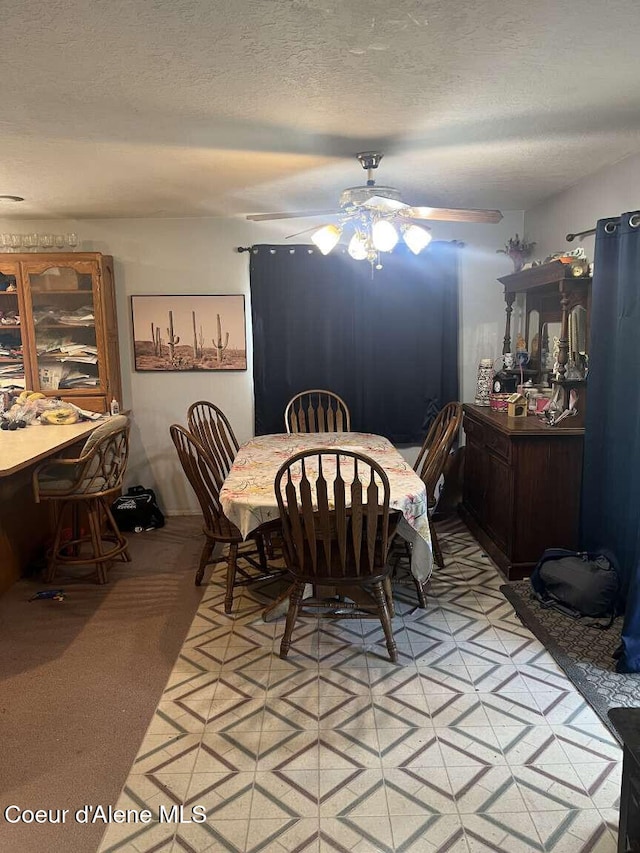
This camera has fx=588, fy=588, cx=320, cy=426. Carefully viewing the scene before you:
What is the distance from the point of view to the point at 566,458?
3201 millimetres

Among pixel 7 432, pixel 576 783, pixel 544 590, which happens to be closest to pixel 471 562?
pixel 544 590

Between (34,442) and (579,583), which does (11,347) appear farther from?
(579,583)

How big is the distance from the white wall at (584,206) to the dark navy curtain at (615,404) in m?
0.38

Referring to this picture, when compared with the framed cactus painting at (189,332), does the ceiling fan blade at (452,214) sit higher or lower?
higher

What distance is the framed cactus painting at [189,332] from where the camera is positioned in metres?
4.39

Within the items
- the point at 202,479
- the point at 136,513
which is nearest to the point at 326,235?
the point at 202,479

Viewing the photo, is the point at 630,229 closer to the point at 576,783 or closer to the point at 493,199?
the point at 493,199

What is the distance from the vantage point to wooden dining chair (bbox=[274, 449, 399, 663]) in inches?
90.7

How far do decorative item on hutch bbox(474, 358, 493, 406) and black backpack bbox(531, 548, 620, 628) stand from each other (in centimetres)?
144

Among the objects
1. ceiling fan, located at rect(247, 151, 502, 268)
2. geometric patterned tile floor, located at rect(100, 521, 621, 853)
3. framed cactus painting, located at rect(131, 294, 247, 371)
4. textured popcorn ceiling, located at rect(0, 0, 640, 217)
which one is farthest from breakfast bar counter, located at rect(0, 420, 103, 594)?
ceiling fan, located at rect(247, 151, 502, 268)

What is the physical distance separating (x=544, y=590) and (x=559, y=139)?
2.15 m

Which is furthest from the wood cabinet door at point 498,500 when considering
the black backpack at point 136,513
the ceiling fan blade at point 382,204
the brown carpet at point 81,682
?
the black backpack at point 136,513

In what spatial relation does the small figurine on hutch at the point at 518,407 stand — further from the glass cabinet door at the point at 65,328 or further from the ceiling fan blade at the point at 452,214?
the glass cabinet door at the point at 65,328

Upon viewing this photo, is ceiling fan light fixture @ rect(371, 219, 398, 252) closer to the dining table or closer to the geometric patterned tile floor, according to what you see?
the dining table
